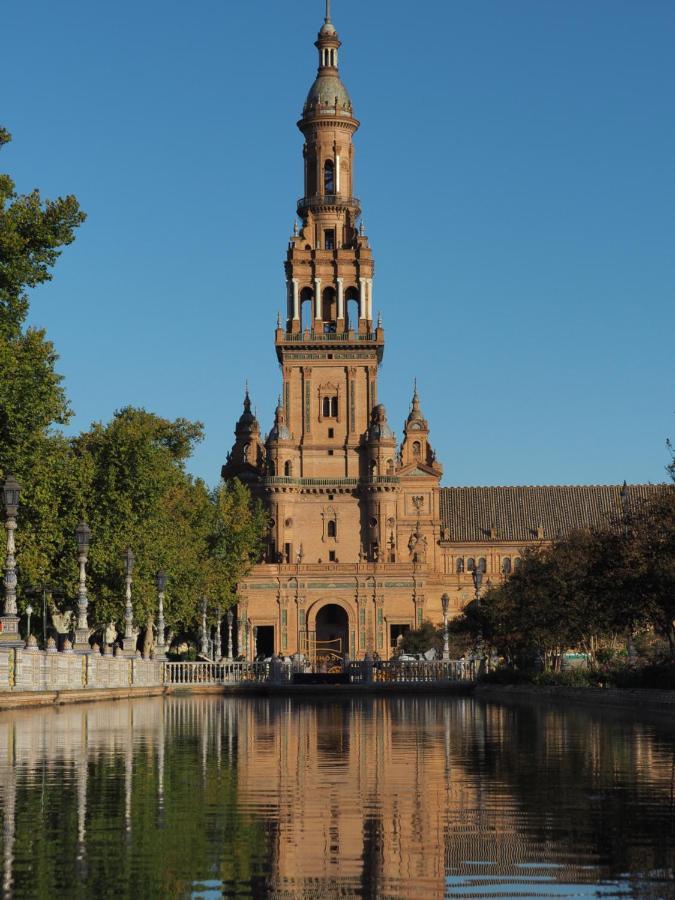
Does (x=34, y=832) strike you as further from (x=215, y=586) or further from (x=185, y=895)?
(x=215, y=586)

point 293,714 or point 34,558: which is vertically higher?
point 34,558

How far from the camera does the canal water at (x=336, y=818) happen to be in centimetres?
878

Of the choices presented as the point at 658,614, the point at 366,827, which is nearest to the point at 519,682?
the point at 658,614

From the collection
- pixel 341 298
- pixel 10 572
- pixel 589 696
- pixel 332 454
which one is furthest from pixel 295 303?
pixel 10 572

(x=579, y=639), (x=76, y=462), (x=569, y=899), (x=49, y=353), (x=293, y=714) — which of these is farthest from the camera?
(x=76, y=462)

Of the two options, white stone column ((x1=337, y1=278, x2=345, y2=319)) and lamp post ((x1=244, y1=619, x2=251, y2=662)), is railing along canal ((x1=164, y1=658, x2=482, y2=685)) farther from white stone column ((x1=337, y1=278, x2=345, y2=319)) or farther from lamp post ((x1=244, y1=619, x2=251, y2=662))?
white stone column ((x1=337, y1=278, x2=345, y2=319))

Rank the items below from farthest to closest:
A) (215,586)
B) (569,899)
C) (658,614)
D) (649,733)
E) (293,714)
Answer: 1. (215,586)
2. (658,614)
3. (293,714)
4. (649,733)
5. (569,899)

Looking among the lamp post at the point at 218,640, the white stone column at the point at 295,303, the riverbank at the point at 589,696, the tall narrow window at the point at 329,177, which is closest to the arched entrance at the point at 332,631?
the lamp post at the point at 218,640

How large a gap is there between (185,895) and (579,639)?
2008 inches

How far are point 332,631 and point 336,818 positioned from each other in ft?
390

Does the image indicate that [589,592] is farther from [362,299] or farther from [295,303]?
[295,303]

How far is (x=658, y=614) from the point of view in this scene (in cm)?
4184

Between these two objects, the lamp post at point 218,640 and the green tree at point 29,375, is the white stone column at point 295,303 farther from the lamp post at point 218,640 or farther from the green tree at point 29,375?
the green tree at point 29,375

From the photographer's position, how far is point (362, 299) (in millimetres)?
132750
